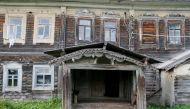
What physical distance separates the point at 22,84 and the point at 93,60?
7901mm

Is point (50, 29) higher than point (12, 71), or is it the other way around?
point (50, 29)

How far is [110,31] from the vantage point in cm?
2375

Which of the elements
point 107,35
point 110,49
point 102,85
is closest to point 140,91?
point 110,49

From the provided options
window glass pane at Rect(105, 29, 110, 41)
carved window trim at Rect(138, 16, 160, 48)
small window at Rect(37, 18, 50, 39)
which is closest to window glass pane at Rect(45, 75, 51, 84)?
small window at Rect(37, 18, 50, 39)

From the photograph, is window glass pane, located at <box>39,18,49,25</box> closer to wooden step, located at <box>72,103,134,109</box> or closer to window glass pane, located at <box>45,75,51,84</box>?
window glass pane, located at <box>45,75,51,84</box>

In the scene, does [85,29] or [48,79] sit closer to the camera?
[48,79]

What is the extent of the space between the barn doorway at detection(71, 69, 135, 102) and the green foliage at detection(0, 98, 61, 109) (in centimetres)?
168

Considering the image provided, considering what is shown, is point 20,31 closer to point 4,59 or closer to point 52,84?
point 4,59

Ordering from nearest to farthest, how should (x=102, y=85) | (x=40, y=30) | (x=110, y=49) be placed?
(x=110, y=49), (x=102, y=85), (x=40, y=30)

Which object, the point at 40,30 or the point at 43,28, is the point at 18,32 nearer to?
the point at 40,30

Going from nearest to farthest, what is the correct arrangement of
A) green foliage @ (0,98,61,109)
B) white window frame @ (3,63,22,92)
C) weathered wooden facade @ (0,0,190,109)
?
green foliage @ (0,98,61,109) → white window frame @ (3,63,22,92) → weathered wooden facade @ (0,0,190,109)

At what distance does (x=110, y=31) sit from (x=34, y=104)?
6712mm

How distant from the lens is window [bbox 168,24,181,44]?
24.0m

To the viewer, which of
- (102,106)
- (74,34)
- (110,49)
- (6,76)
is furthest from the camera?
(74,34)
